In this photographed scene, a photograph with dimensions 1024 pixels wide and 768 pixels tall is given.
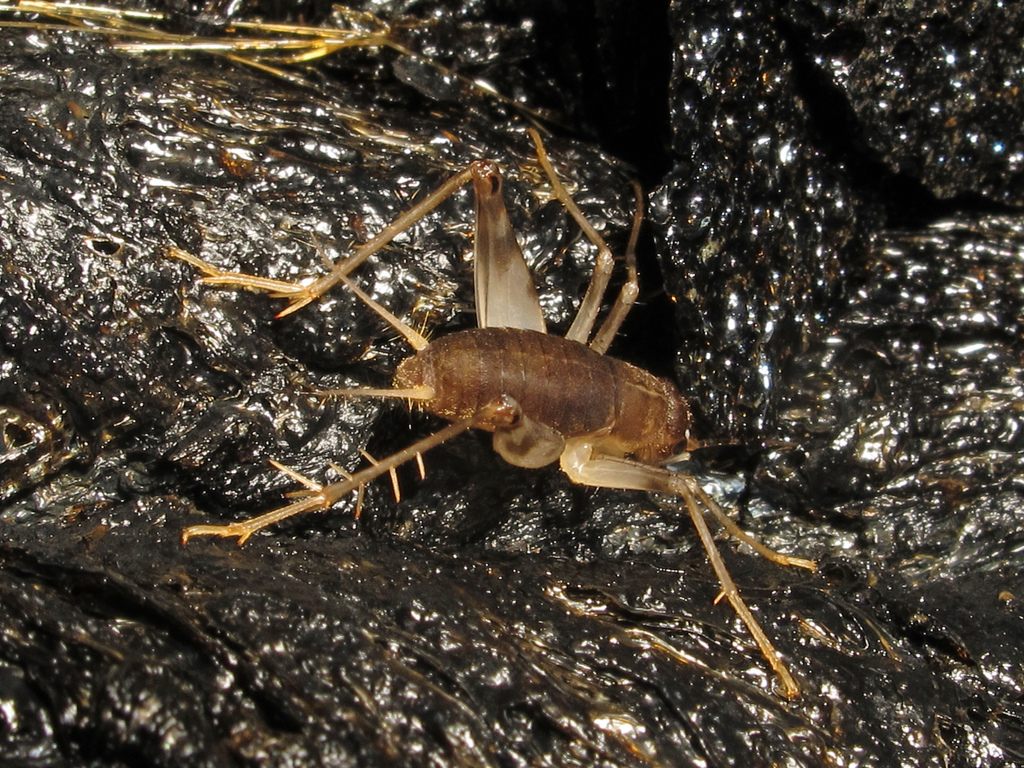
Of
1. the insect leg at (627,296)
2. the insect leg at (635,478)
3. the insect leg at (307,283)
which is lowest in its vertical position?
the insect leg at (635,478)

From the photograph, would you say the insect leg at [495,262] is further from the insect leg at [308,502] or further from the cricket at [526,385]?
the insect leg at [308,502]

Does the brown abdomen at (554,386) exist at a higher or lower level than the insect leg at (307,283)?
lower

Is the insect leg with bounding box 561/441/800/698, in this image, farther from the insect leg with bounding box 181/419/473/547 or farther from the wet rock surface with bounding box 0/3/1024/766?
the insect leg with bounding box 181/419/473/547

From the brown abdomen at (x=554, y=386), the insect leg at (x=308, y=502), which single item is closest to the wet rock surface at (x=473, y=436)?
the insect leg at (x=308, y=502)

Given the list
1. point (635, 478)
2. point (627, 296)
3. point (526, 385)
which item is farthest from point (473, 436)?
point (627, 296)

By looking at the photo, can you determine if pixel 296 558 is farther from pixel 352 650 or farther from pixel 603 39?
pixel 603 39

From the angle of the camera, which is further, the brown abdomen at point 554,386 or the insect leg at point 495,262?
the insect leg at point 495,262

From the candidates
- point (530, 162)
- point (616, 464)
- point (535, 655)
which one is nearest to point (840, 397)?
point (616, 464)
